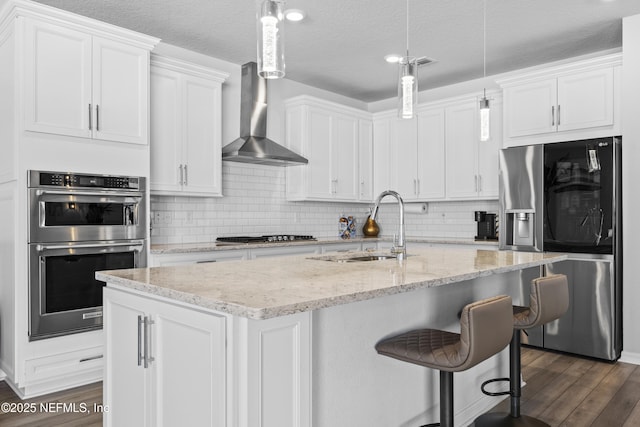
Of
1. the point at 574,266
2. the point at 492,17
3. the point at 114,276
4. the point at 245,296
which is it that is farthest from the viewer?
the point at 574,266

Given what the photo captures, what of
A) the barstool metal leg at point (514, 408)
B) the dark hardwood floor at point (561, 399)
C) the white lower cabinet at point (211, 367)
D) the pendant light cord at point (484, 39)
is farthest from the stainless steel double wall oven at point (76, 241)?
the pendant light cord at point (484, 39)

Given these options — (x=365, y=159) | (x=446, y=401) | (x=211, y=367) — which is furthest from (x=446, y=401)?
(x=365, y=159)

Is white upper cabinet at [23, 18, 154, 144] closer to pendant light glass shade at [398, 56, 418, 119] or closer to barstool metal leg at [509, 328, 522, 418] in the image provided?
pendant light glass shade at [398, 56, 418, 119]

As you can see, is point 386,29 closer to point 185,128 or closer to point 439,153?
point 439,153

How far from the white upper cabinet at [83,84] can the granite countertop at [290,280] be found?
1766mm

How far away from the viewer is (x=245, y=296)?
1.37m

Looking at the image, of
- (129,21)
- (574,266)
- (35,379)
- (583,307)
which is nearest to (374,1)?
(129,21)

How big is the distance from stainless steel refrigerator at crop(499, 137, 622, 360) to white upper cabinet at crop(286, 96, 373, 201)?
78.0 inches

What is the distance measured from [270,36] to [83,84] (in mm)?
2255

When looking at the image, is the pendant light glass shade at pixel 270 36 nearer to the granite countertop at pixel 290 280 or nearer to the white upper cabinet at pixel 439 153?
the granite countertop at pixel 290 280

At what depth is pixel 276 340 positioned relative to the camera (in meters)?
1.44

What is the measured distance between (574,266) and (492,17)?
2.15 meters

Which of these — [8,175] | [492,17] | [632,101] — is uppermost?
[492,17]

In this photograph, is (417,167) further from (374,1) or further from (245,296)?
(245,296)
